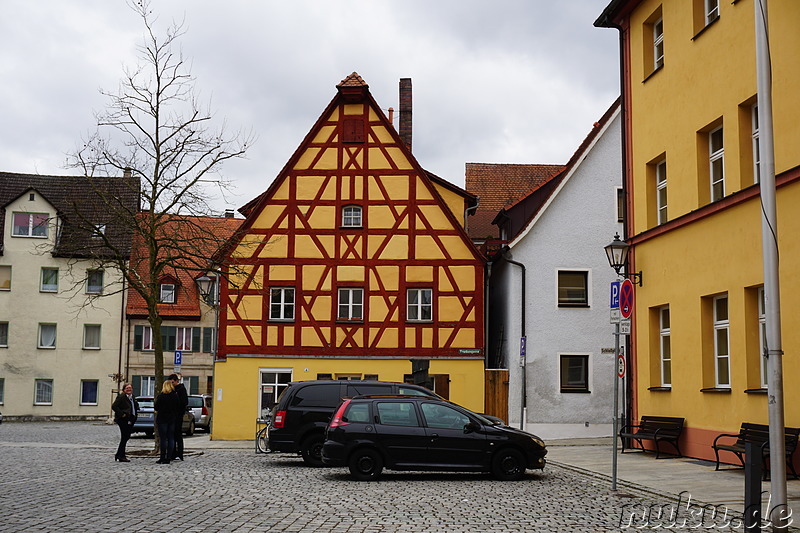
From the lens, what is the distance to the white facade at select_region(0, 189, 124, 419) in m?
53.9

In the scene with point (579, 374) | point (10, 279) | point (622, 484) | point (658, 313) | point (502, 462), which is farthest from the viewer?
point (10, 279)

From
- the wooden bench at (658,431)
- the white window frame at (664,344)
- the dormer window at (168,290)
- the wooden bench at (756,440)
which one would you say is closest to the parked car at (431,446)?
the wooden bench at (756,440)

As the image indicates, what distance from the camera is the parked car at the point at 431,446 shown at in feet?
55.4

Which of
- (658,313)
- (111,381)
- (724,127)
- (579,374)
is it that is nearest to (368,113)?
(579,374)

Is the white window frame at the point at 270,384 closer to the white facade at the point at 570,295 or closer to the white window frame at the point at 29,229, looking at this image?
the white facade at the point at 570,295

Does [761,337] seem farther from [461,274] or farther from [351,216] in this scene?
[351,216]

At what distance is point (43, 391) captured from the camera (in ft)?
178

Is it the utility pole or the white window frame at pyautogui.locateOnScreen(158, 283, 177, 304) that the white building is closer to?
the white window frame at pyautogui.locateOnScreen(158, 283, 177, 304)

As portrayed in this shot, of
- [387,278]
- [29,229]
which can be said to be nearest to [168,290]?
[29,229]

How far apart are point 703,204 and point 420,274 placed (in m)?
16.1

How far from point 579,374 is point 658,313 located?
34.0 ft

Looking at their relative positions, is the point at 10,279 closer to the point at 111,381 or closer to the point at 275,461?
the point at 111,381

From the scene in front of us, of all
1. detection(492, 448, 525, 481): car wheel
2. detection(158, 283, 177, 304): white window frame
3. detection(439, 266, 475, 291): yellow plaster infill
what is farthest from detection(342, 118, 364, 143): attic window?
detection(158, 283, 177, 304): white window frame

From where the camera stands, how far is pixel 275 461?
21875mm
